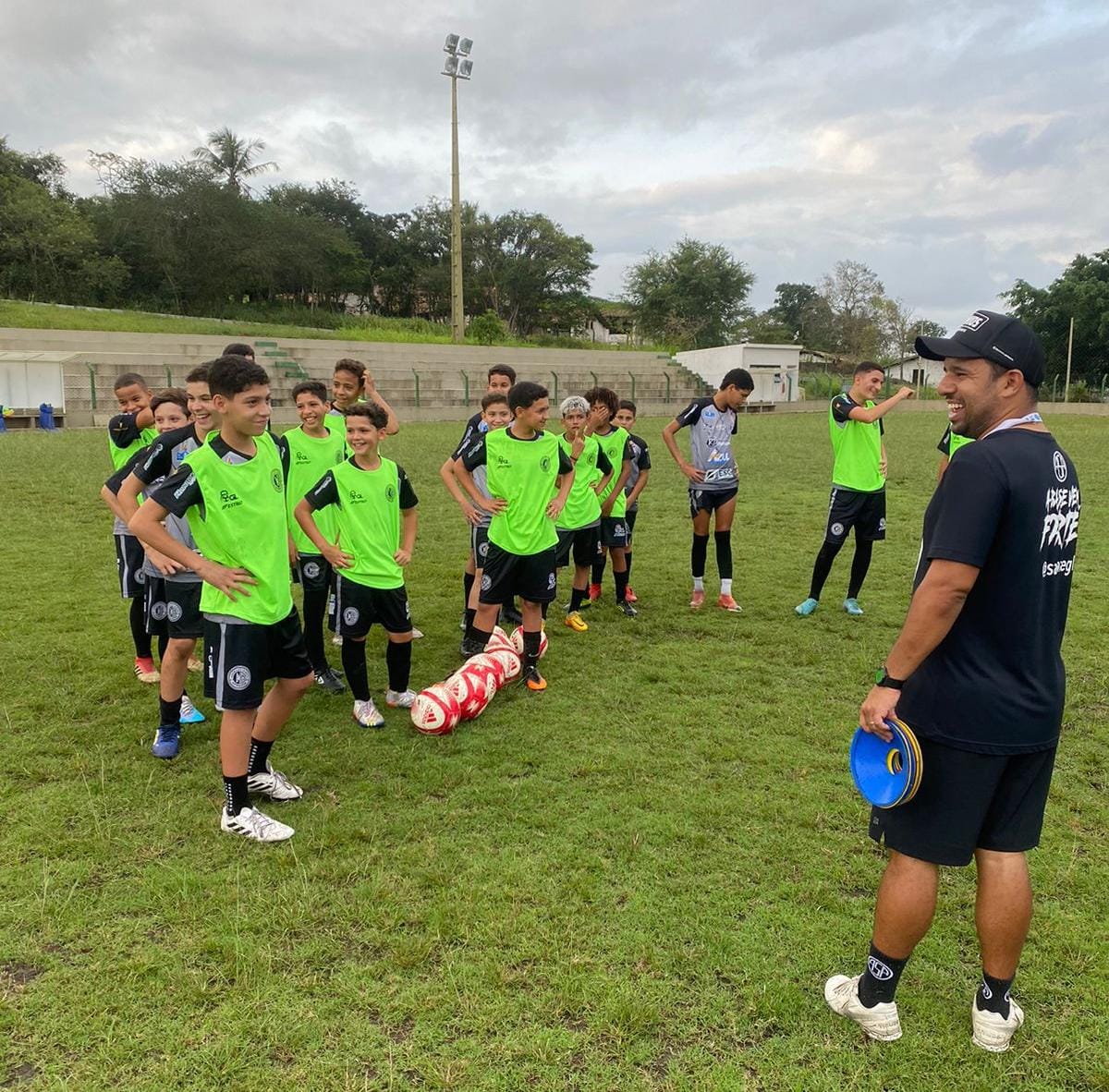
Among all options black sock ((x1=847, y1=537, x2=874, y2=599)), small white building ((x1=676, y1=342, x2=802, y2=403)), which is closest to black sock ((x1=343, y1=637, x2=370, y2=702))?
black sock ((x1=847, y1=537, x2=874, y2=599))

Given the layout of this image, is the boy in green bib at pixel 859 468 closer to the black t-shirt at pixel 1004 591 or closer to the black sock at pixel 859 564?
the black sock at pixel 859 564

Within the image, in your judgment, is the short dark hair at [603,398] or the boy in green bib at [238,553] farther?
the short dark hair at [603,398]

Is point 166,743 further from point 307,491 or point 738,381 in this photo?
point 738,381

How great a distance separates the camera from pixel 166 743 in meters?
4.43

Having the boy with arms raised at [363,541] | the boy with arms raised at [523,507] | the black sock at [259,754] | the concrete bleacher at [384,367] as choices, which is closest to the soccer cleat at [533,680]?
the boy with arms raised at [523,507]

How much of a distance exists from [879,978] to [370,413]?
12.2 ft

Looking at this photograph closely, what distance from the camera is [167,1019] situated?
258cm

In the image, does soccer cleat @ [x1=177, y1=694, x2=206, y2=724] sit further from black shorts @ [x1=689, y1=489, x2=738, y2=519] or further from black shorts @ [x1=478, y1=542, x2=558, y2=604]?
black shorts @ [x1=689, y1=489, x2=738, y2=519]

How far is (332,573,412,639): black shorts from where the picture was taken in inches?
184

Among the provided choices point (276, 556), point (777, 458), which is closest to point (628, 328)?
point (777, 458)

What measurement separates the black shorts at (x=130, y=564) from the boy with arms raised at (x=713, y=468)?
4311 mm

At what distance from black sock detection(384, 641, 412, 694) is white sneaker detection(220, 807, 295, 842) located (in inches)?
56.9

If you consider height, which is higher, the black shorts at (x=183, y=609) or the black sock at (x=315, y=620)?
the black shorts at (x=183, y=609)

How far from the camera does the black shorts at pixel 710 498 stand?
7234mm
